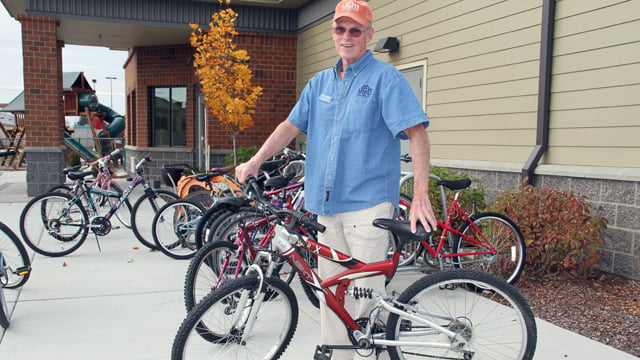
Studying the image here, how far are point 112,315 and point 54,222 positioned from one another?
7.82 feet

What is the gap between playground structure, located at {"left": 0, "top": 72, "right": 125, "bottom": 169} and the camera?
2163 cm

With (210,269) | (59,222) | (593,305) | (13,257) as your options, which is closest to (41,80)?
(59,222)

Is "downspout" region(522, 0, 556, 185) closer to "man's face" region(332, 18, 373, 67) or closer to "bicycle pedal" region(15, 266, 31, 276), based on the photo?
"man's face" region(332, 18, 373, 67)

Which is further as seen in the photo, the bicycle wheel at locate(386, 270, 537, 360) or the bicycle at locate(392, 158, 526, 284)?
the bicycle at locate(392, 158, 526, 284)

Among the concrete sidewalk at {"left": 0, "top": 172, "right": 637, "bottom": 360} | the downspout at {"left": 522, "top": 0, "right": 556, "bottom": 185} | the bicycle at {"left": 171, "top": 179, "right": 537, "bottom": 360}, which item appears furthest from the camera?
the downspout at {"left": 522, "top": 0, "right": 556, "bottom": 185}

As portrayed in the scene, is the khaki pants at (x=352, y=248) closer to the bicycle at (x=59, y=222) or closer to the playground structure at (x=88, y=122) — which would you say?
the bicycle at (x=59, y=222)

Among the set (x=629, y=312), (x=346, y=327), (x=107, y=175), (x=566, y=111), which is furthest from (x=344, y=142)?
(x=107, y=175)

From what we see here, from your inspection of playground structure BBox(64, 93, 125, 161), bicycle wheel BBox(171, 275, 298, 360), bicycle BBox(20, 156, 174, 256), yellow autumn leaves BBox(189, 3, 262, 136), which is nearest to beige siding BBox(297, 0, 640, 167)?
yellow autumn leaves BBox(189, 3, 262, 136)

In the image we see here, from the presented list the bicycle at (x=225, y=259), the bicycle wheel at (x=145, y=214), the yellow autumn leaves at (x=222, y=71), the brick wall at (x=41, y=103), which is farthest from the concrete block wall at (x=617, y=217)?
the brick wall at (x=41, y=103)

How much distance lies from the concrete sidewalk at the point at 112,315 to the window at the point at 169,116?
8.66 m

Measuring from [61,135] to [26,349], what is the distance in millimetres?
8609

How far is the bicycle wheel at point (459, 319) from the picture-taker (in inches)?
103

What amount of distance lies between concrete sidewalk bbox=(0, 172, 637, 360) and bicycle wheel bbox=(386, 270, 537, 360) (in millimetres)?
866

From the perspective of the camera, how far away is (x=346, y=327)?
2791 millimetres
